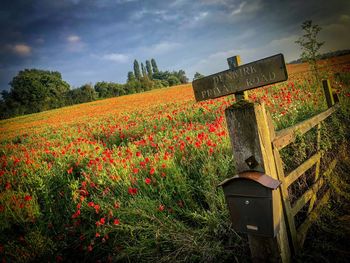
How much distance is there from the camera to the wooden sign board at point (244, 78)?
1.61 m

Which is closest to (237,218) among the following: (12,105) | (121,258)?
(121,258)

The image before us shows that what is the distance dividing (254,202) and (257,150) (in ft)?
1.26

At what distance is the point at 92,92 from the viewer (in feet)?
183

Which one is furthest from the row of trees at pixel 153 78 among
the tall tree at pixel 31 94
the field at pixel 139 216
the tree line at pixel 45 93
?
the field at pixel 139 216

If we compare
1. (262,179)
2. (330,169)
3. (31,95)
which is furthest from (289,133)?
(31,95)

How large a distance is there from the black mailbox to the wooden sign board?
678 mm

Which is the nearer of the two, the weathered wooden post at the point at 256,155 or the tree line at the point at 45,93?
the weathered wooden post at the point at 256,155

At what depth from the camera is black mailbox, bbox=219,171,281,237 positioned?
5.32ft

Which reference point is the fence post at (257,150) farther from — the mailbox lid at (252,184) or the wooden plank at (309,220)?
the wooden plank at (309,220)

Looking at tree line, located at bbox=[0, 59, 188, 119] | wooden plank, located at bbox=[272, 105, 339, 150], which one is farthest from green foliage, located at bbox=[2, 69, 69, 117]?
wooden plank, located at bbox=[272, 105, 339, 150]

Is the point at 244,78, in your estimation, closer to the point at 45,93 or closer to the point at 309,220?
the point at 309,220

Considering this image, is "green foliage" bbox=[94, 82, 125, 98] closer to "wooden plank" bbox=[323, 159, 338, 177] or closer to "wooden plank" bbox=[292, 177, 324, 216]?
"wooden plank" bbox=[323, 159, 338, 177]

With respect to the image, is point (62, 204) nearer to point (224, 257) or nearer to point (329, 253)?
point (224, 257)

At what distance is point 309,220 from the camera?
2.34m
